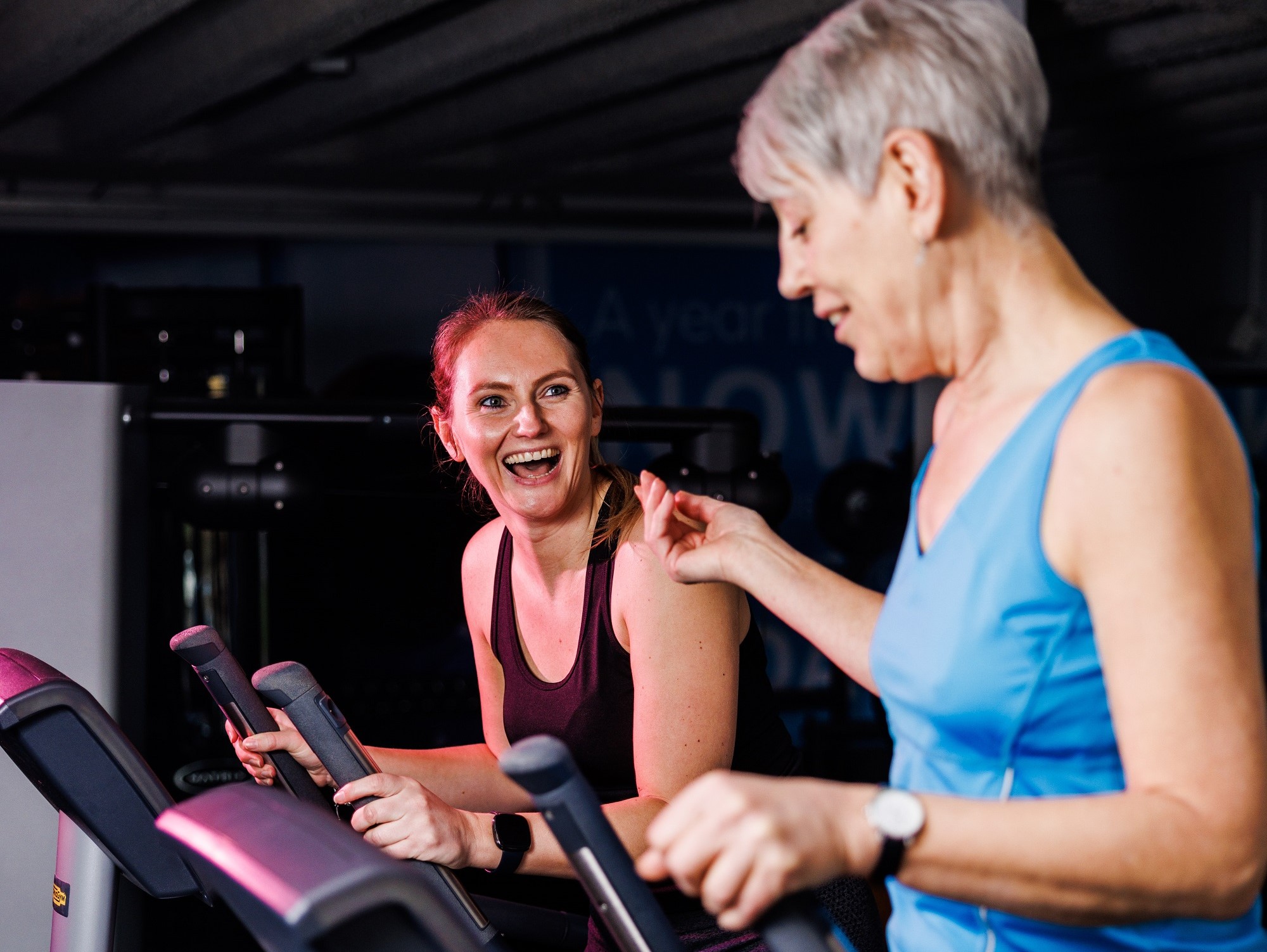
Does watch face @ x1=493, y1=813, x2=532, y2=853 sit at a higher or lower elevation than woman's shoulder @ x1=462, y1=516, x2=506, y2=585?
lower

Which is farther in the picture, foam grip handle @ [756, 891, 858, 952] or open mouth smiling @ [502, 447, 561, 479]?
open mouth smiling @ [502, 447, 561, 479]

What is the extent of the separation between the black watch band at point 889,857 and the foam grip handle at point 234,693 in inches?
33.8

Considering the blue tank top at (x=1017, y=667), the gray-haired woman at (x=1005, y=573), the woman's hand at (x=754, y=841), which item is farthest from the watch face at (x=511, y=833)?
the woman's hand at (x=754, y=841)

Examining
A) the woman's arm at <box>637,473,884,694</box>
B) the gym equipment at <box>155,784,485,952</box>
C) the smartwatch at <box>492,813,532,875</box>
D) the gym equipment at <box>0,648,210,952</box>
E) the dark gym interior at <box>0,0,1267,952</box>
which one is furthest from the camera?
the dark gym interior at <box>0,0,1267,952</box>

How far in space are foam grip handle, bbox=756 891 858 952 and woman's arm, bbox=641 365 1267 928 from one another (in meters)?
0.06

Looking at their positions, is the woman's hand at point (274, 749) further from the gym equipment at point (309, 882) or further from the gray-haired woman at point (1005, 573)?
the gray-haired woman at point (1005, 573)

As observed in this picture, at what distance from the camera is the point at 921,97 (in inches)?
31.6

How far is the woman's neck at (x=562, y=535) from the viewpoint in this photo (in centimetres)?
173

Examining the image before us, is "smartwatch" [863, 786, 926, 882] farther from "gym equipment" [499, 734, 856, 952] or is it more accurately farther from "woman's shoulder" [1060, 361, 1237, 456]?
"woman's shoulder" [1060, 361, 1237, 456]

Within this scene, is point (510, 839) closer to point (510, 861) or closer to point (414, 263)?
point (510, 861)

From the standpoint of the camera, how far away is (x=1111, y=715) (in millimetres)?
773

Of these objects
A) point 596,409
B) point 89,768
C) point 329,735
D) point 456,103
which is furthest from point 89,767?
point 456,103

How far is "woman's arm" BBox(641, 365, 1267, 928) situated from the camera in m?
0.70

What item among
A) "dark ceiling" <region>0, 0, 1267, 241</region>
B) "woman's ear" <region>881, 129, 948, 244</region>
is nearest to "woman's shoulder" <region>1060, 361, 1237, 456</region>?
"woman's ear" <region>881, 129, 948, 244</region>
